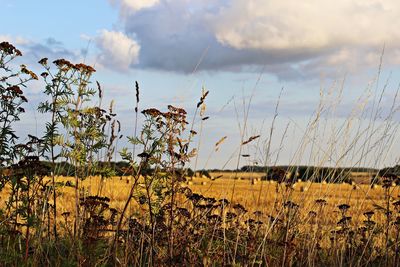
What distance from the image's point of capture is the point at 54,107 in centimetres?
451

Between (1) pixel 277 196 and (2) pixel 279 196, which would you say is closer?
(1) pixel 277 196

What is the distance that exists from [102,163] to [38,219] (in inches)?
34.4

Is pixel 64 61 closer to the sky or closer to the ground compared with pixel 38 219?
closer to the sky

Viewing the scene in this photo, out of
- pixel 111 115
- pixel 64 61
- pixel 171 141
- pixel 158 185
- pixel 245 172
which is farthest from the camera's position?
pixel 245 172

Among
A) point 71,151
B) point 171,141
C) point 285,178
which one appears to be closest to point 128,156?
point 171,141

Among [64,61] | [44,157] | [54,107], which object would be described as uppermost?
[64,61]

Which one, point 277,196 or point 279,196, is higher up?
point 277,196

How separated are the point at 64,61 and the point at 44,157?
0.86 m

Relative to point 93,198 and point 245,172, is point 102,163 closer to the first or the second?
point 93,198

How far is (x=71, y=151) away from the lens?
14.9 ft

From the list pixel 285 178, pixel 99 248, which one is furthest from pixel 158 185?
pixel 285 178

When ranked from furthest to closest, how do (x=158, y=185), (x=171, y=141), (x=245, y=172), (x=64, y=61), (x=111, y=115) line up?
1. (x=245, y=172)
2. (x=111, y=115)
3. (x=64, y=61)
4. (x=158, y=185)
5. (x=171, y=141)

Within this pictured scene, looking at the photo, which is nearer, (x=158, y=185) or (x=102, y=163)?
(x=158, y=185)

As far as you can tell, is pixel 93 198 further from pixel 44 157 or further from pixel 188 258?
pixel 188 258
